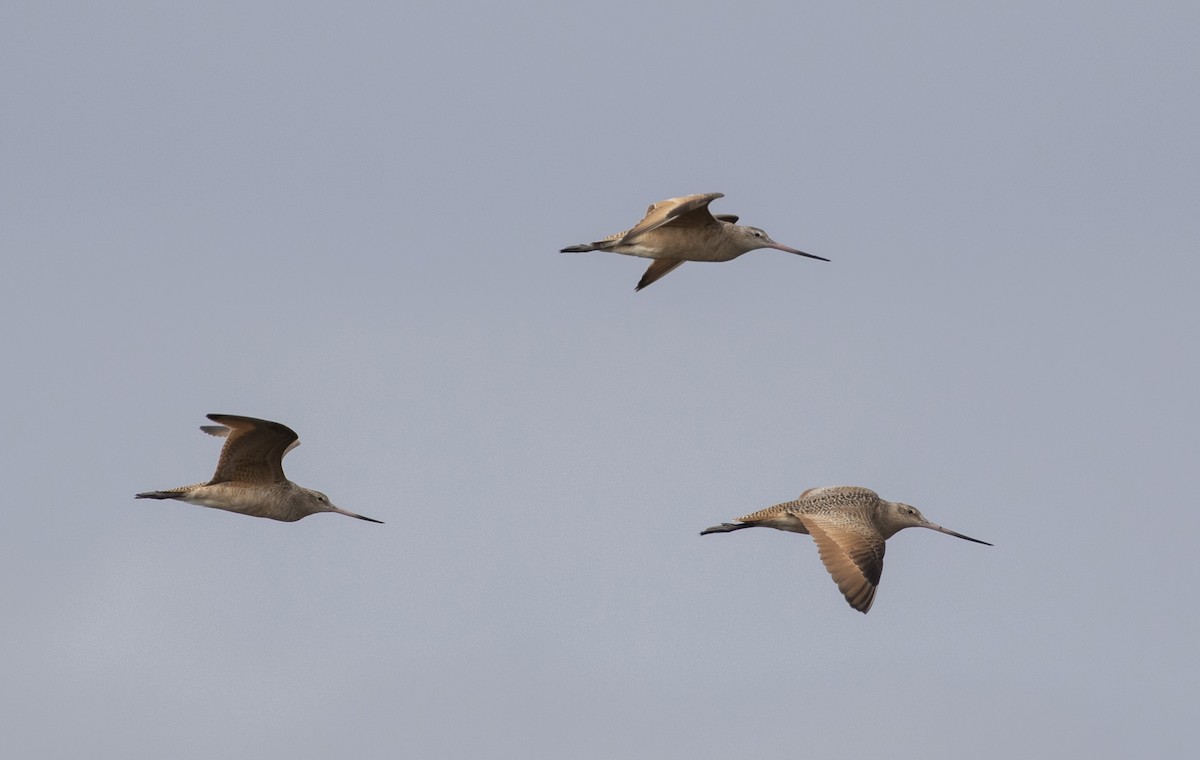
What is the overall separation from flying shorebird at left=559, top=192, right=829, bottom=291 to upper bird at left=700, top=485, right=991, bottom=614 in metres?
4.07

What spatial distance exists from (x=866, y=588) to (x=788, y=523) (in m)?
3.02

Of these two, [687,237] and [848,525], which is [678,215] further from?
[848,525]

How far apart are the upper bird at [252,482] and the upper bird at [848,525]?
20.3 feet

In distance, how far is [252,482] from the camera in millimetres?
29031

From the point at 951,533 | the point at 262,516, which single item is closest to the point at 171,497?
the point at 262,516

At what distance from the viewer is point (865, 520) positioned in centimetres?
2969

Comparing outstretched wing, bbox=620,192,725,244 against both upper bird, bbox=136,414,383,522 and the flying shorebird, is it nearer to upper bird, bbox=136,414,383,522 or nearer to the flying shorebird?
the flying shorebird

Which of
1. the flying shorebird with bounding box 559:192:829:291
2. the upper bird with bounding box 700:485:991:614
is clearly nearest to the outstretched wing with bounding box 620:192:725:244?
the flying shorebird with bounding box 559:192:829:291

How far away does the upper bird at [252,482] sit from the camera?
92.5 ft

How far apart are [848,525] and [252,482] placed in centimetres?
846

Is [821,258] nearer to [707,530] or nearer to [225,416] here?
[707,530]

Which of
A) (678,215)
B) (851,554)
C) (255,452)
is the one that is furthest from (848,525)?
(255,452)

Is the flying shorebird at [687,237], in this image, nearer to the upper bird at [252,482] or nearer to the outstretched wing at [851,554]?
the outstretched wing at [851,554]

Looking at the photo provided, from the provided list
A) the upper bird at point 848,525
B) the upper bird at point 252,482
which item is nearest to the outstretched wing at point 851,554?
the upper bird at point 848,525
